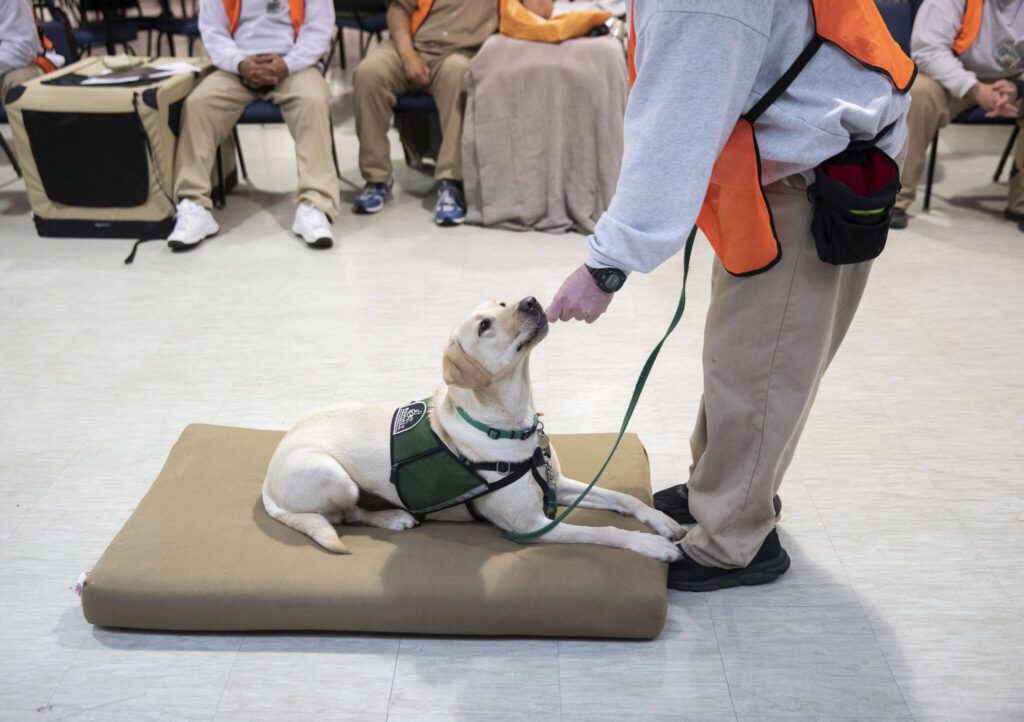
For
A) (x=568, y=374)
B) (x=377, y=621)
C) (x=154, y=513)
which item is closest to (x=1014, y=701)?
(x=377, y=621)

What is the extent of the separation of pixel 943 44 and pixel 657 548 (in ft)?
10.4

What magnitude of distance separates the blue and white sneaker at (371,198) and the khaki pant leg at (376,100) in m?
0.03

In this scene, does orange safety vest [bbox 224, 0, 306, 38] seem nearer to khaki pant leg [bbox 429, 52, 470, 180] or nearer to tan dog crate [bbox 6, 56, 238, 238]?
tan dog crate [bbox 6, 56, 238, 238]

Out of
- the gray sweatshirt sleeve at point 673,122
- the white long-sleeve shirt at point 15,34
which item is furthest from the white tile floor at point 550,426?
the gray sweatshirt sleeve at point 673,122

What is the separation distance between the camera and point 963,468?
2.48m

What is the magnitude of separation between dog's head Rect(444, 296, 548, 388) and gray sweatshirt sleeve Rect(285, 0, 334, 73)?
2.91 metres

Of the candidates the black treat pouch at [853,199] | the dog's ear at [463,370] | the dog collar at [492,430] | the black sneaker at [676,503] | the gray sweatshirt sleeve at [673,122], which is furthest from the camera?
the black sneaker at [676,503]

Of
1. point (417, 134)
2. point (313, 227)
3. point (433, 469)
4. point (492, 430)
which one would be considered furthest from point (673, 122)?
point (417, 134)

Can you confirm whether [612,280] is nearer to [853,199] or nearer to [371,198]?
[853,199]

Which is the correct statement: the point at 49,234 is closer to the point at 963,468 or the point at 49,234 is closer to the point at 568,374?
the point at 568,374

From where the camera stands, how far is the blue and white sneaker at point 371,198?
4.44 meters

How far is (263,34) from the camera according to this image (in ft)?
14.2

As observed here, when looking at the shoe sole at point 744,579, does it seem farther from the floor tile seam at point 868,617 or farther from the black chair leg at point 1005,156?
the black chair leg at point 1005,156

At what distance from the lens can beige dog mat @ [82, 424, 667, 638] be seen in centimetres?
189
